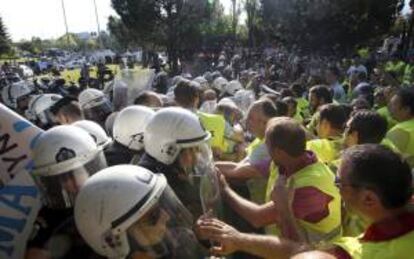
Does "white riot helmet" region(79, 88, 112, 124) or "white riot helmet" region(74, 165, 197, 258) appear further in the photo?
"white riot helmet" region(79, 88, 112, 124)

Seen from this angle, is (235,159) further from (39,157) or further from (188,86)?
(39,157)

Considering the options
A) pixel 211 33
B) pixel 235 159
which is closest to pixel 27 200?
pixel 235 159

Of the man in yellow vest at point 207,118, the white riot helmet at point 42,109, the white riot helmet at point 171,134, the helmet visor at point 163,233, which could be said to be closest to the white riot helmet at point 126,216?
the helmet visor at point 163,233

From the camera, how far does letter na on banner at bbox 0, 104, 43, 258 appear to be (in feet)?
9.79

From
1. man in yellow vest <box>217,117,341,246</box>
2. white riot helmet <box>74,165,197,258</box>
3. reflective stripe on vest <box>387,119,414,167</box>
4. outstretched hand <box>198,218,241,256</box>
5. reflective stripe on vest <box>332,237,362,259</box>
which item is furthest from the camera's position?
reflective stripe on vest <box>387,119,414,167</box>

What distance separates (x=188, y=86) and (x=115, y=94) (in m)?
2.80

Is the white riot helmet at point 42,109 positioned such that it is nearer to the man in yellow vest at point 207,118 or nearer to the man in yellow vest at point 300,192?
the man in yellow vest at point 207,118

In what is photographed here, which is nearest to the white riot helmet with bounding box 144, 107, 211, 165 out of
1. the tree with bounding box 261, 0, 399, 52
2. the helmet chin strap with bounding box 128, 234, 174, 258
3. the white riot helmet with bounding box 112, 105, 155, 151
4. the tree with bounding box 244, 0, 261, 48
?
the white riot helmet with bounding box 112, 105, 155, 151

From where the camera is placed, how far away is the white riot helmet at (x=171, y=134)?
3.42m

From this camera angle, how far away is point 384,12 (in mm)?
33969

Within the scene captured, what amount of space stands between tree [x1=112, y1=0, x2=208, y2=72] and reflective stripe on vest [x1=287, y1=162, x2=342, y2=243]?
30238 mm

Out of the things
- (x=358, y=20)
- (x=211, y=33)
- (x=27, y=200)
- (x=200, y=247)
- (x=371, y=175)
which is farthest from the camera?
(x=211, y=33)

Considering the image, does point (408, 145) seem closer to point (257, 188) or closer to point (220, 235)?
point (257, 188)

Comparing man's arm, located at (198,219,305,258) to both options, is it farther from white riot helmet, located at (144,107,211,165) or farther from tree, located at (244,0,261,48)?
tree, located at (244,0,261,48)
